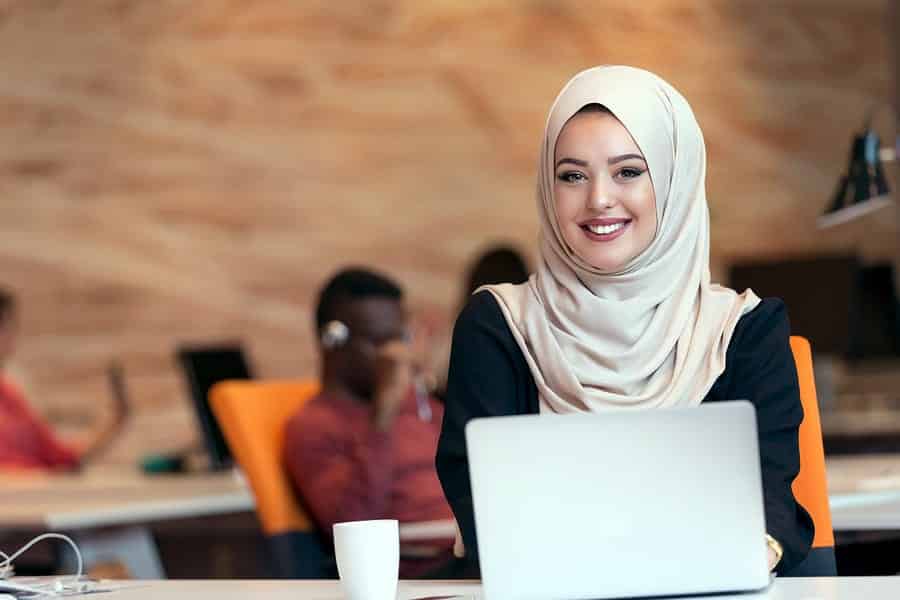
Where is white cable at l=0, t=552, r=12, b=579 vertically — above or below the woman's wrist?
below

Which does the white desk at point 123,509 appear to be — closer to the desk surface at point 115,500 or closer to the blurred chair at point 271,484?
the desk surface at point 115,500

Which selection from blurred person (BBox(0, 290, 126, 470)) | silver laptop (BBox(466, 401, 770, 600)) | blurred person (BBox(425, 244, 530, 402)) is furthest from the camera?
blurred person (BBox(0, 290, 126, 470))

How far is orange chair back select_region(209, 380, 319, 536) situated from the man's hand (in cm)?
25

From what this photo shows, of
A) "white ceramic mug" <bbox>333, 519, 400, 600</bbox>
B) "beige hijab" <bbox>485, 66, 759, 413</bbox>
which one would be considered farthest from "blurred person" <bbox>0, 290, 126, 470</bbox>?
"white ceramic mug" <bbox>333, 519, 400, 600</bbox>

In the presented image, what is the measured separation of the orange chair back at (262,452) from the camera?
3408mm

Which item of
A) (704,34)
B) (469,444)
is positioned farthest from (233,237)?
(469,444)

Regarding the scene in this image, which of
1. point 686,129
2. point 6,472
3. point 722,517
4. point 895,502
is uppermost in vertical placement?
point 686,129

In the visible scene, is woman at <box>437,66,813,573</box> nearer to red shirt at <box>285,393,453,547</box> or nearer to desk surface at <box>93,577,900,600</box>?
desk surface at <box>93,577,900,600</box>

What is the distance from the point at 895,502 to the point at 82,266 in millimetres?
4416

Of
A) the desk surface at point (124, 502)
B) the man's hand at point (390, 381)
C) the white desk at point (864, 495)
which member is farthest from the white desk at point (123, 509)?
the white desk at point (864, 495)

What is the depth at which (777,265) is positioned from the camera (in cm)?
582

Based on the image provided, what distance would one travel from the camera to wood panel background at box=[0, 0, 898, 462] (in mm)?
6508

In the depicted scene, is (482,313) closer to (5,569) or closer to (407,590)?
(407,590)

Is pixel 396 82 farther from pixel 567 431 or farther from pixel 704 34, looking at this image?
pixel 567 431
